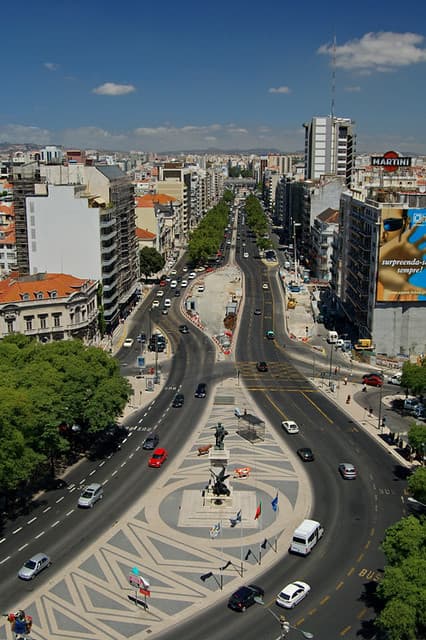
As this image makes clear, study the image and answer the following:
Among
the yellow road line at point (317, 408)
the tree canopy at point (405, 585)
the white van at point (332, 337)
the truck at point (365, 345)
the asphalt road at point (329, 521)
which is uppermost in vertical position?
the tree canopy at point (405, 585)

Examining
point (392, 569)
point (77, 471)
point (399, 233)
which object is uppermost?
point (399, 233)

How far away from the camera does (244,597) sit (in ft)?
151

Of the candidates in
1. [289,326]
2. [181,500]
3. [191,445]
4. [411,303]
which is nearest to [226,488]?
[181,500]

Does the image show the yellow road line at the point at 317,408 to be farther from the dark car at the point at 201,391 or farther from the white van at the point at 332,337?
the white van at the point at 332,337

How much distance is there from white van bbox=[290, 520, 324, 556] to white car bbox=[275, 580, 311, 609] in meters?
5.23

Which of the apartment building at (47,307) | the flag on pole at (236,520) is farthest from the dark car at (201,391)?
the flag on pole at (236,520)

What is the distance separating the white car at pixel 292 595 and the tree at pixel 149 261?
452ft

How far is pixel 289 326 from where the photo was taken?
133750mm

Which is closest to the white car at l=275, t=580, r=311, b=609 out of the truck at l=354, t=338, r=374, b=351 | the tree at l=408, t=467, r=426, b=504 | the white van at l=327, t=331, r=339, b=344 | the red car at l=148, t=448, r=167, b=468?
the tree at l=408, t=467, r=426, b=504

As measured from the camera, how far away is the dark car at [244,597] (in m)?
45.5

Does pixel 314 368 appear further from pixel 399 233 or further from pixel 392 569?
pixel 392 569

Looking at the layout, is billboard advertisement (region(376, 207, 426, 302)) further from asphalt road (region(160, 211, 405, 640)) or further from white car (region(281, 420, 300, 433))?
white car (region(281, 420, 300, 433))

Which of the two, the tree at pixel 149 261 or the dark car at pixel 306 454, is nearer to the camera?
the dark car at pixel 306 454

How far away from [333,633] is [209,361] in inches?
2696
